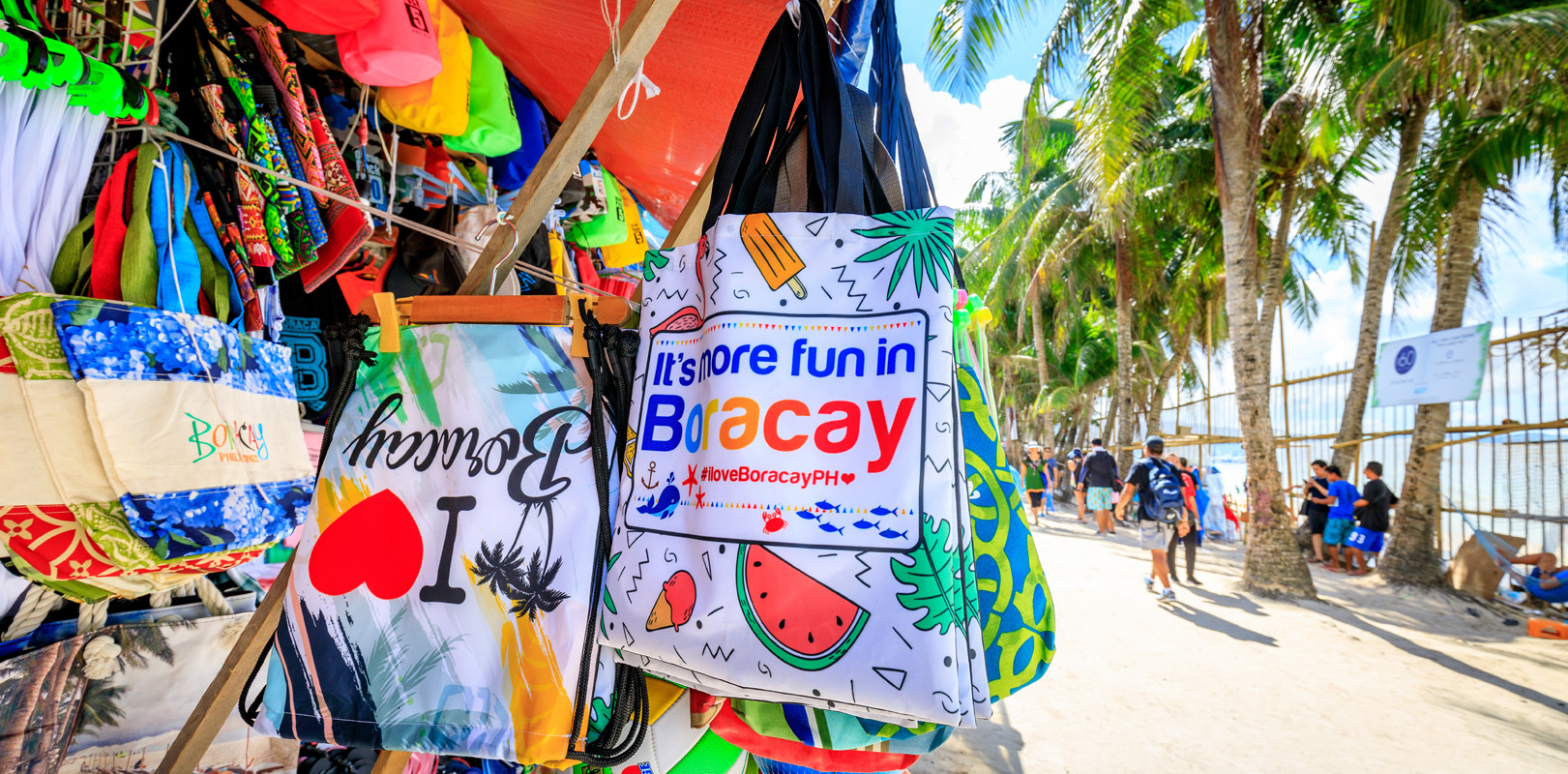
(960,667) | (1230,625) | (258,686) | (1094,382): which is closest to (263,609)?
(258,686)

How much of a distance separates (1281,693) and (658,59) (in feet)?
17.6

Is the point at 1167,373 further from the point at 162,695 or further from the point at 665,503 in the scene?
the point at 162,695

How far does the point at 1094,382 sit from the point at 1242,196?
66.3ft

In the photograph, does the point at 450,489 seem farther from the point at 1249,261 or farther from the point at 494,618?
the point at 1249,261

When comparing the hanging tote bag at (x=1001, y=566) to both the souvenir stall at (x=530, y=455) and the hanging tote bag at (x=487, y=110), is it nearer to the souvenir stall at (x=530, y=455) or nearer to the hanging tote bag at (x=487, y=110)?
the souvenir stall at (x=530, y=455)

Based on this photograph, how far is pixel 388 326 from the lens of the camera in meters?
1.02

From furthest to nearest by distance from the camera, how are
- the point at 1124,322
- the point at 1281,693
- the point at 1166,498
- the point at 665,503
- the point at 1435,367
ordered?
1. the point at 1124,322
2. the point at 1435,367
3. the point at 1166,498
4. the point at 1281,693
5. the point at 665,503

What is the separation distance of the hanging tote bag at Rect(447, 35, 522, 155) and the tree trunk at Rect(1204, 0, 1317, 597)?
7719 millimetres

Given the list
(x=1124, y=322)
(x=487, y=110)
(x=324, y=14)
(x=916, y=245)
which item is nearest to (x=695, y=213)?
(x=916, y=245)

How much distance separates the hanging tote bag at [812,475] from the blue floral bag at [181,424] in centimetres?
68

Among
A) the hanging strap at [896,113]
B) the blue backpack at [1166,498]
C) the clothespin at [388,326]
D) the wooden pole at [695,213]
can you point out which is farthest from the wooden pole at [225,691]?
the blue backpack at [1166,498]

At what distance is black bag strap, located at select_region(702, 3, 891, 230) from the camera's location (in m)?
0.94

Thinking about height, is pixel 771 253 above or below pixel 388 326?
above

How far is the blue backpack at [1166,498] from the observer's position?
23.2ft
